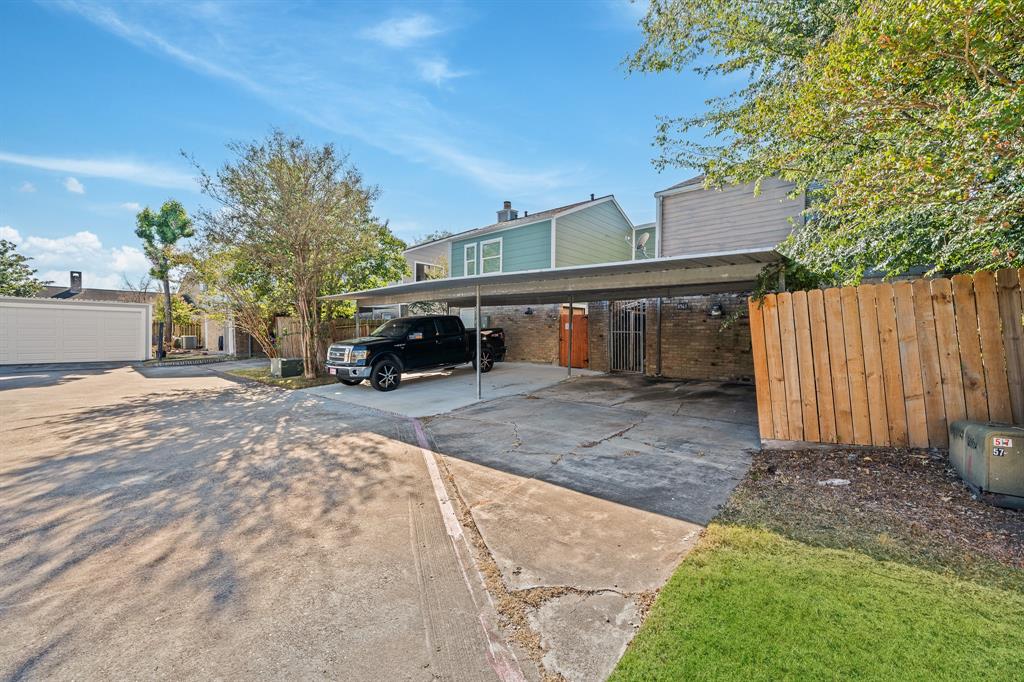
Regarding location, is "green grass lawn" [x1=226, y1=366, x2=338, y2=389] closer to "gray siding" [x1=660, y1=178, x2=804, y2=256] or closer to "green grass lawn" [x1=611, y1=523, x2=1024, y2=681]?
"gray siding" [x1=660, y1=178, x2=804, y2=256]

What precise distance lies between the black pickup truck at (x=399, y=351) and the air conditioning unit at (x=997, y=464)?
1007 cm

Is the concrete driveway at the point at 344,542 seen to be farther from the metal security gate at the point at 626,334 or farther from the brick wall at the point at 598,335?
the brick wall at the point at 598,335

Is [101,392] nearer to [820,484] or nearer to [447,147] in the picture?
[447,147]

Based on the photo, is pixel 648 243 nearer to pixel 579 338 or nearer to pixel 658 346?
pixel 579 338

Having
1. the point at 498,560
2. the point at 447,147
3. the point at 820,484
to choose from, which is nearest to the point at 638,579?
the point at 498,560

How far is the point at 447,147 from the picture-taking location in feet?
40.1

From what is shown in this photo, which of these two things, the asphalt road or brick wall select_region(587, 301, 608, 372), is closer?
the asphalt road

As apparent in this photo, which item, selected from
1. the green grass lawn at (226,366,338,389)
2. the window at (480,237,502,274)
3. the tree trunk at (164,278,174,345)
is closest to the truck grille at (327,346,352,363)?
the green grass lawn at (226,366,338,389)

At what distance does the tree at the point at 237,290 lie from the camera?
13.5 meters

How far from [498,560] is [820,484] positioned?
3241 mm

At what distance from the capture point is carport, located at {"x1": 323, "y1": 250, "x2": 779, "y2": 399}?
6773mm

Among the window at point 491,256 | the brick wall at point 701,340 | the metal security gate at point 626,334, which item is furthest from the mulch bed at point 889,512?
the window at point 491,256

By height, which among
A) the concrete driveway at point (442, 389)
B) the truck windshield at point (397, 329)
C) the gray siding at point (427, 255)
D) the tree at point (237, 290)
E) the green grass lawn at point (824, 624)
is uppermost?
the gray siding at point (427, 255)

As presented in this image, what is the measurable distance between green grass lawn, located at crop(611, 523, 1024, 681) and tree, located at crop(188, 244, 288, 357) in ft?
47.6
